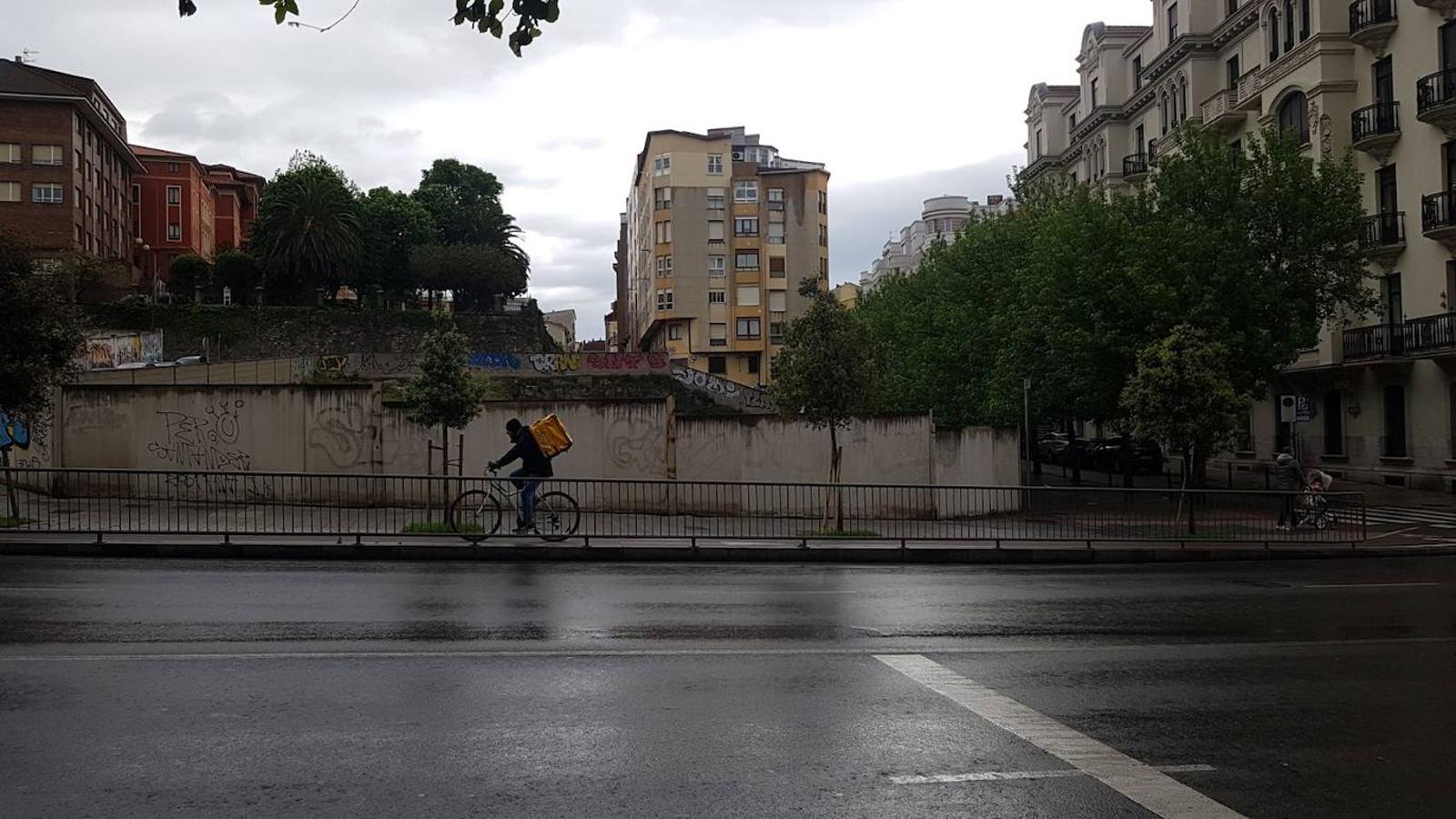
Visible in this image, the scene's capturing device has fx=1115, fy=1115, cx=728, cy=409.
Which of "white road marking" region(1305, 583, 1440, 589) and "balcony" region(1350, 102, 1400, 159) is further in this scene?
"balcony" region(1350, 102, 1400, 159)

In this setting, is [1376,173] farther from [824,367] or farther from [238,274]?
[238,274]

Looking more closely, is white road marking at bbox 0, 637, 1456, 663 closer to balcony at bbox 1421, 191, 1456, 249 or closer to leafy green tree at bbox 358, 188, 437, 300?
balcony at bbox 1421, 191, 1456, 249

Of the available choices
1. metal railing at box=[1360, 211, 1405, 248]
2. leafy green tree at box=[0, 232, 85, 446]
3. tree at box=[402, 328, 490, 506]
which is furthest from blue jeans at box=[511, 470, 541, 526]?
metal railing at box=[1360, 211, 1405, 248]

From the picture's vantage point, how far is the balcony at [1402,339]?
31.4 m

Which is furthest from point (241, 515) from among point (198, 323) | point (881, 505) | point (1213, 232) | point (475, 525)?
point (198, 323)

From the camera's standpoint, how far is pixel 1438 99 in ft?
103

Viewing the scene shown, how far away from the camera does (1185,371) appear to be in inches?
793

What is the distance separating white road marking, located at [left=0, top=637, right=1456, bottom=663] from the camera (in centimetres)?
782

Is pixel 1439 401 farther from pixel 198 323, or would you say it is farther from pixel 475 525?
pixel 198 323

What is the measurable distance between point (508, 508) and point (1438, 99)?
29.6 meters

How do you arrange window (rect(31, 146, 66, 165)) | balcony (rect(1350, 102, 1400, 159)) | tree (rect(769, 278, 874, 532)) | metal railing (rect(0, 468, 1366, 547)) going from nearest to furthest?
metal railing (rect(0, 468, 1366, 547)), tree (rect(769, 278, 874, 532)), balcony (rect(1350, 102, 1400, 159)), window (rect(31, 146, 66, 165))

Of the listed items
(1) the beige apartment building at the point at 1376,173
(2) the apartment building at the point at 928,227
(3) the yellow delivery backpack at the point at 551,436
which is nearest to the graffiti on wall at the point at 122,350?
(3) the yellow delivery backpack at the point at 551,436

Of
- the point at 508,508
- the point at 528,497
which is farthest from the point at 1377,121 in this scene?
the point at 508,508

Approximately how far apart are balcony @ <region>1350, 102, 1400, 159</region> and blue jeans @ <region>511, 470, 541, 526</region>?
2946 centimetres
